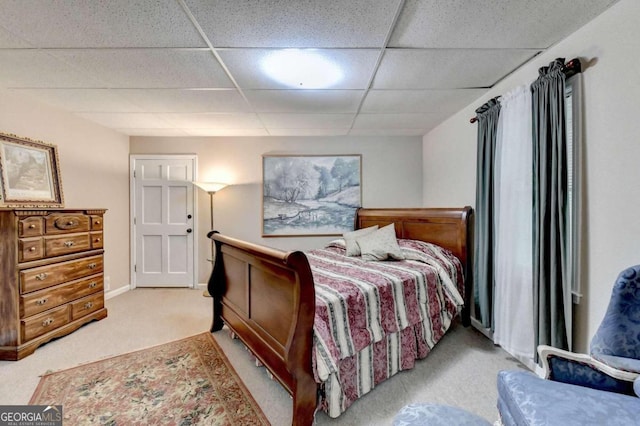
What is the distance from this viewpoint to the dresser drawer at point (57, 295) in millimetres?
2193

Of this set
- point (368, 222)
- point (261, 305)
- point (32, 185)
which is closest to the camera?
point (261, 305)

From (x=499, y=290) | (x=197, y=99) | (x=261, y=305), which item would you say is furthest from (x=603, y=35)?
(x=197, y=99)

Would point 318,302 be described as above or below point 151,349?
above

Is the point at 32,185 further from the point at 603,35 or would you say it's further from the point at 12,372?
the point at 603,35

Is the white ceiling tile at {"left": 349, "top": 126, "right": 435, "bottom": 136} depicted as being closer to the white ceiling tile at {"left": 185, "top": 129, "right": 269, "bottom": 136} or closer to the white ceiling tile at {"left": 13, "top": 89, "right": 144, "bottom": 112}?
the white ceiling tile at {"left": 185, "top": 129, "right": 269, "bottom": 136}

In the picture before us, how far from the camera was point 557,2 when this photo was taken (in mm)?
1372

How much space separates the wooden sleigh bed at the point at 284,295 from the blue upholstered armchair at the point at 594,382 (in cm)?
95

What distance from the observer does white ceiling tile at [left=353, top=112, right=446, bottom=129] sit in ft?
10.1

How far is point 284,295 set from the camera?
158 centimetres

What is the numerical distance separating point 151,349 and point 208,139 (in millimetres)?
2853

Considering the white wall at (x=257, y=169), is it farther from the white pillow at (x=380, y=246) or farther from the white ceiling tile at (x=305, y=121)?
the white pillow at (x=380, y=246)

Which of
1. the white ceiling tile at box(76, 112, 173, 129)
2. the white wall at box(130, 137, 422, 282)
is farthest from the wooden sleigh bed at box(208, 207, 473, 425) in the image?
the white ceiling tile at box(76, 112, 173, 129)

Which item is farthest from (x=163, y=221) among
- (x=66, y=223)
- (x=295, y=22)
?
(x=295, y=22)

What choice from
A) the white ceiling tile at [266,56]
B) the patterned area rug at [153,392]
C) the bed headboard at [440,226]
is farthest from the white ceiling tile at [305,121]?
the patterned area rug at [153,392]
